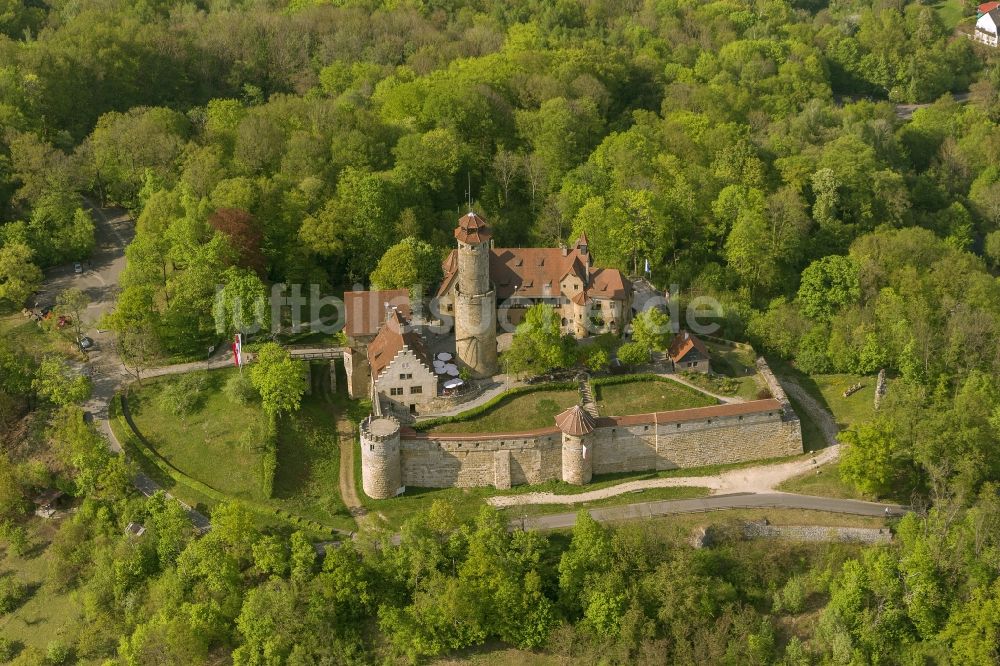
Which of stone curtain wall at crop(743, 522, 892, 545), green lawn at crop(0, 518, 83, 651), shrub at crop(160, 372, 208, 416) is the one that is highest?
shrub at crop(160, 372, 208, 416)

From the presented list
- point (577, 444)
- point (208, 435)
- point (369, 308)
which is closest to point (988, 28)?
point (369, 308)

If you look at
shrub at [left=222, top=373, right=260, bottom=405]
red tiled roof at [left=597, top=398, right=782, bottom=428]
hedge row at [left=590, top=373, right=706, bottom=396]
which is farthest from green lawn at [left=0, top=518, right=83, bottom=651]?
hedge row at [left=590, top=373, right=706, bottom=396]

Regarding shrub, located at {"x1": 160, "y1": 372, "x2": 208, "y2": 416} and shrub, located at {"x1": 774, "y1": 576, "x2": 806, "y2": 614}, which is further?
shrub, located at {"x1": 160, "y1": 372, "x2": 208, "y2": 416}

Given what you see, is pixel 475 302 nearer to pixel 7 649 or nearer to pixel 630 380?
pixel 630 380

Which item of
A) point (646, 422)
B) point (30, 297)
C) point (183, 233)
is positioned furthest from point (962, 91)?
point (30, 297)

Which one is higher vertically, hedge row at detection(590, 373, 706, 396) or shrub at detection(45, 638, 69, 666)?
hedge row at detection(590, 373, 706, 396)

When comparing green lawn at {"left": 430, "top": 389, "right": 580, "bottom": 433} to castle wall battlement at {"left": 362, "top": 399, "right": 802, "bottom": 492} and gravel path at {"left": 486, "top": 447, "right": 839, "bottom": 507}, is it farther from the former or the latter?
gravel path at {"left": 486, "top": 447, "right": 839, "bottom": 507}

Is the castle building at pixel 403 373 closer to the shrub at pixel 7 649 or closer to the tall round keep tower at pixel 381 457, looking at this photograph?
the tall round keep tower at pixel 381 457
